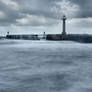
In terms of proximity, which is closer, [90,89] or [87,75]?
[90,89]

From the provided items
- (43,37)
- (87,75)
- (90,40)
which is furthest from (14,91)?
(43,37)

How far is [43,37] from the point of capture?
4414 inches

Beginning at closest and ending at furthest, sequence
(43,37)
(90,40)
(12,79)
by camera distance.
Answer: (12,79), (90,40), (43,37)

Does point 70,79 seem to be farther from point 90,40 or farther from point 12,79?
point 90,40

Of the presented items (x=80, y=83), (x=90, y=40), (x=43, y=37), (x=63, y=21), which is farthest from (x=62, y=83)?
(x=43, y=37)

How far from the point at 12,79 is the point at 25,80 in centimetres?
74

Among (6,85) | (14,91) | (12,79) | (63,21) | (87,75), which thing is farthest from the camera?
(63,21)

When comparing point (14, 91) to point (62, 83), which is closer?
point (14, 91)

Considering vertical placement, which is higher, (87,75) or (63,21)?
(63,21)

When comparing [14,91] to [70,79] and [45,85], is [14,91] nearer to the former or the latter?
[45,85]

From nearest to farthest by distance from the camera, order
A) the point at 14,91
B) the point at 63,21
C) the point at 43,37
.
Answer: the point at 14,91 → the point at 63,21 → the point at 43,37

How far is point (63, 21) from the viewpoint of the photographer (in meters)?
67.9

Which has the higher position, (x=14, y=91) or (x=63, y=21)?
(x=63, y=21)

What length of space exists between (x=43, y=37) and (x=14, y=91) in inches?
4144
